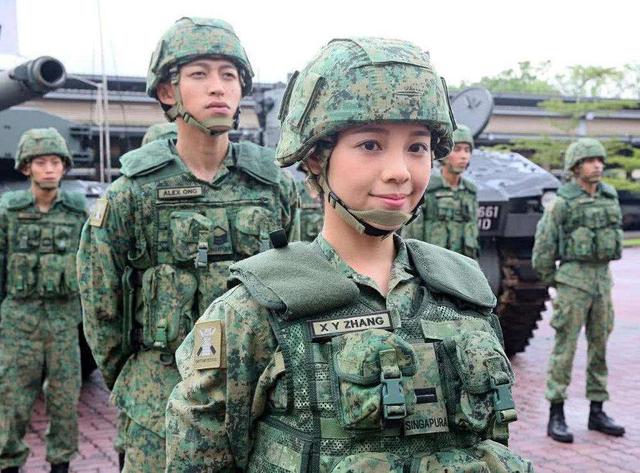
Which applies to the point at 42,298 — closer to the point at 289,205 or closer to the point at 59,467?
the point at 59,467

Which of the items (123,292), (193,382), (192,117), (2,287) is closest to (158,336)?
(123,292)

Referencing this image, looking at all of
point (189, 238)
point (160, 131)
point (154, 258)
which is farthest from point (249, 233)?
point (160, 131)

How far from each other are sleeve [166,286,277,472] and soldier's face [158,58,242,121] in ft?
6.12

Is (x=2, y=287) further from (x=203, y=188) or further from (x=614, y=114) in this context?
(x=614, y=114)

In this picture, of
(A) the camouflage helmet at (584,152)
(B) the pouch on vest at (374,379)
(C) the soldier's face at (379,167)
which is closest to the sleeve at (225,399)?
(B) the pouch on vest at (374,379)

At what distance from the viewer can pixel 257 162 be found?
412 centimetres

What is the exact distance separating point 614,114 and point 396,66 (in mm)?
37375

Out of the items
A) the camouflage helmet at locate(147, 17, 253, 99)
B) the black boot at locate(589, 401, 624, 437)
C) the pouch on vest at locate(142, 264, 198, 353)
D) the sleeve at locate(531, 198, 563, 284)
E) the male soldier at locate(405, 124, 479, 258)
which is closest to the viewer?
the pouch on vest at locate(142, 264, 198, 353)

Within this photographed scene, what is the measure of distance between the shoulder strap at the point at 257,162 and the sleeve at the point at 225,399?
190cm

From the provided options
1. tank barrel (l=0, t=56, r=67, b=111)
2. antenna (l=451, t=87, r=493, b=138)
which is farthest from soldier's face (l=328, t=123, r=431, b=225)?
antenna (l=451, t=87, r=493, b=138)

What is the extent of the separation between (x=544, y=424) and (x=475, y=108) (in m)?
4.89

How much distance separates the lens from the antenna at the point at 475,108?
10828 mm

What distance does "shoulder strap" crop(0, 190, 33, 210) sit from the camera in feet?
21.0

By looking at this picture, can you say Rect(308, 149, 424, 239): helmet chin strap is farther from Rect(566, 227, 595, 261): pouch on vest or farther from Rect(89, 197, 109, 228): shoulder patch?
Rect(566, 227, 595, 261): pouch on vest
